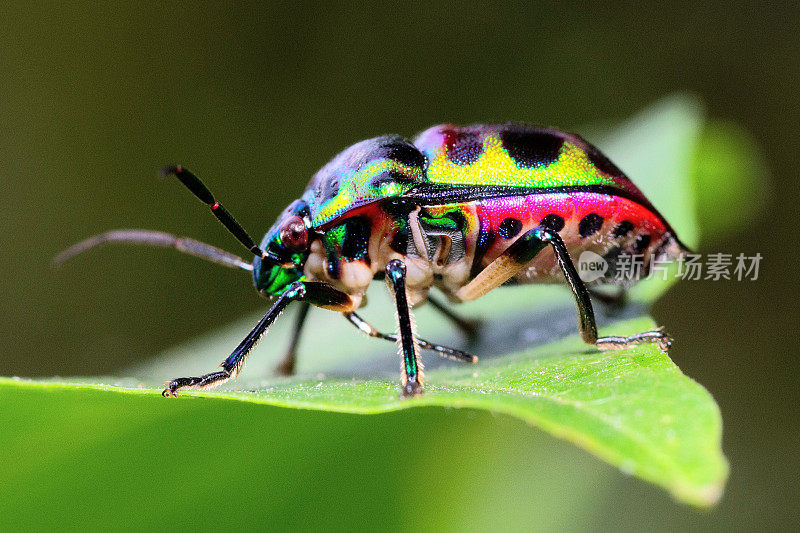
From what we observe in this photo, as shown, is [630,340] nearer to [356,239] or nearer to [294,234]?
[356,239]

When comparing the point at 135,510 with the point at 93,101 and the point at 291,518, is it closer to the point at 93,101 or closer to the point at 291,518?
the point at 291,518

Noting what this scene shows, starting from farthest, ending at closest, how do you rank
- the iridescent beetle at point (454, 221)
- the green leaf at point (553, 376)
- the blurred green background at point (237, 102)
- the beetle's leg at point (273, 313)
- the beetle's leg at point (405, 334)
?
the blurred green background at point (237, 102) < the iridescent beetle at point (454, 221) < the beetle's leg at point (273, 313) < the beetle's leg at point (405, 334) < the green leaf at point (553, 376)

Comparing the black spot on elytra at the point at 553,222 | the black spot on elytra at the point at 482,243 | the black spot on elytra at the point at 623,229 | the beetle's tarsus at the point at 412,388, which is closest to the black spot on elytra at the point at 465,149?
the black spot on elytra at the point at 482,243

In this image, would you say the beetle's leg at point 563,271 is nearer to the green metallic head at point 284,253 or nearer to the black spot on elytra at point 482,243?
the black spot on elytra at point 482,243

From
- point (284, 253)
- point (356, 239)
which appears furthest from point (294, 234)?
point (356, 239)

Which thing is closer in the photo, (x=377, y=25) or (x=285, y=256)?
(x=285, y=256)

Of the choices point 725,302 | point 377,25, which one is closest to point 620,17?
point 377,25
